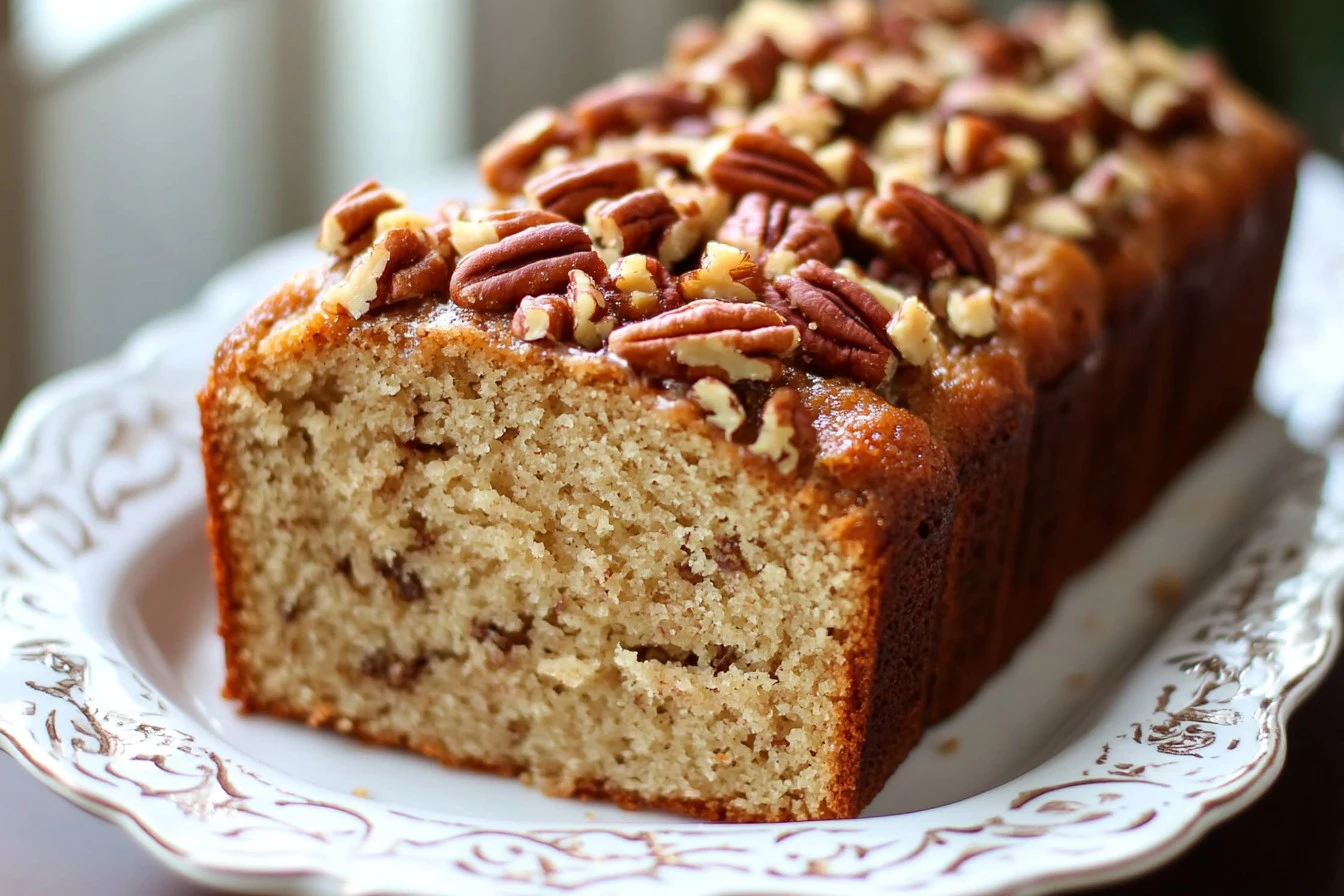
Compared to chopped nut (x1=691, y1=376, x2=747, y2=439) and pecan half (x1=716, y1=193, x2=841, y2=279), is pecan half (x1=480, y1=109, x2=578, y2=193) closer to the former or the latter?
pecan half (x1=716, y1=193, x2=841, y2=279)

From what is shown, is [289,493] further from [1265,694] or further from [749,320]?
[1265,694]

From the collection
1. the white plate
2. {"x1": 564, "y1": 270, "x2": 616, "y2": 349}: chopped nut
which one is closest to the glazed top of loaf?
{"x1": 564, "y1": 270, "x2": 616, "y2": 349}: chopped nut

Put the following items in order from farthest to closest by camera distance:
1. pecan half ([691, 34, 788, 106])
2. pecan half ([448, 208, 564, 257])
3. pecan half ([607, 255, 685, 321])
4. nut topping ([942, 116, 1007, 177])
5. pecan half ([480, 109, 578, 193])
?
pecan half ([691, 34, 788, 106]), nut topping ([942, 116, 1007, 177]), pecan half ([480, 109, 578, 193]), pecan half ([448, 208, 564, 257]), pecan half ([607, 255, 685, 321])

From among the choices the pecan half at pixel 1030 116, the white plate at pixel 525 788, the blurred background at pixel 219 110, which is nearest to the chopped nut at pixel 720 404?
the white plate at pixel 525 788

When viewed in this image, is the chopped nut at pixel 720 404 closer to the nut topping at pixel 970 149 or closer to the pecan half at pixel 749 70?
the nut topping at pixel 970 149

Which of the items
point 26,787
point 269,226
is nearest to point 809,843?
point 26,787

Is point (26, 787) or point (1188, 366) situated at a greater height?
point (1188, 366)

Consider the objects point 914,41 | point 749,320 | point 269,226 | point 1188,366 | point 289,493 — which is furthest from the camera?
point 269,226
